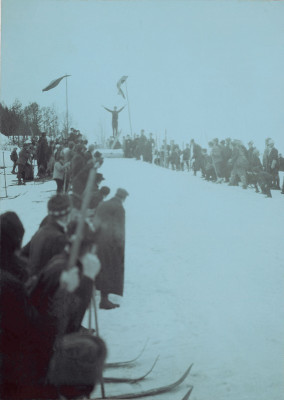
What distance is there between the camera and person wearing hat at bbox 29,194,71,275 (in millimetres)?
2189

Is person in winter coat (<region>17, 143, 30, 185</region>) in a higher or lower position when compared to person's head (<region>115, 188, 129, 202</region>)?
higher

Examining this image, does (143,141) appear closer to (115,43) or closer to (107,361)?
(115,43)

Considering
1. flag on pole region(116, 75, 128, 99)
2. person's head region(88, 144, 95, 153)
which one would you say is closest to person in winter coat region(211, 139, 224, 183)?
→ flag on pole region(116, 75, 128, 99)

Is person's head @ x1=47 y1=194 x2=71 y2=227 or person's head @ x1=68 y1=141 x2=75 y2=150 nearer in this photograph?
person's head @ x1=47 y1=194 x2=71 y2=227

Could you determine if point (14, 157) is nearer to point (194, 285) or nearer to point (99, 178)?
point (99, 178)

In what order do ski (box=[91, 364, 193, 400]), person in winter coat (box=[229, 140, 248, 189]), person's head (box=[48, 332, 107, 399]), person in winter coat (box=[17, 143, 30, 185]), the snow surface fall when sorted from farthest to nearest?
person in winter coat (box=[229, 140, 248, 189]) → person in winter coat (box=[17, 143, 30, 185]) → the snow surface → ski (box=[91, 364, 193, 400]) → person's head (box=[48, 332, 107, 399])

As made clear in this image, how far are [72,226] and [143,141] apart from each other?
109cm

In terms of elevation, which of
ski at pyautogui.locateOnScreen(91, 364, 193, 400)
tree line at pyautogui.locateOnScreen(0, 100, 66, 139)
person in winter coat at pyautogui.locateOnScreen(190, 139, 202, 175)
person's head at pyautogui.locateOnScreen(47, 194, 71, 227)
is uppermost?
tree line at pyautogui.locateOnScreen(0, 100, 66, 139)

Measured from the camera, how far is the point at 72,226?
2195mm

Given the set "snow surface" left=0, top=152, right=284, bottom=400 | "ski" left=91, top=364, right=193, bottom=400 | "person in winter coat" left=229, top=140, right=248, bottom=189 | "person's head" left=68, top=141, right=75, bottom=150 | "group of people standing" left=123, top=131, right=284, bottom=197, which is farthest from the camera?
"person in winter coat" left=229, top=140, right=248, bottom=189

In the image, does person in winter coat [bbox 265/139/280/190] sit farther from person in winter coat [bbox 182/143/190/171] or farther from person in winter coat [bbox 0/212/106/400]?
person in winter coat [bbox 0/212/106/400]

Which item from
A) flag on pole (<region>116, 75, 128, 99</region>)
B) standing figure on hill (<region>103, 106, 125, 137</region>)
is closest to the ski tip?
standing figure on hill (<region>103, 106, 125, 137</region>)

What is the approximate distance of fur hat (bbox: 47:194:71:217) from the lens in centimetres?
226

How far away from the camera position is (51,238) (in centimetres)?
222
